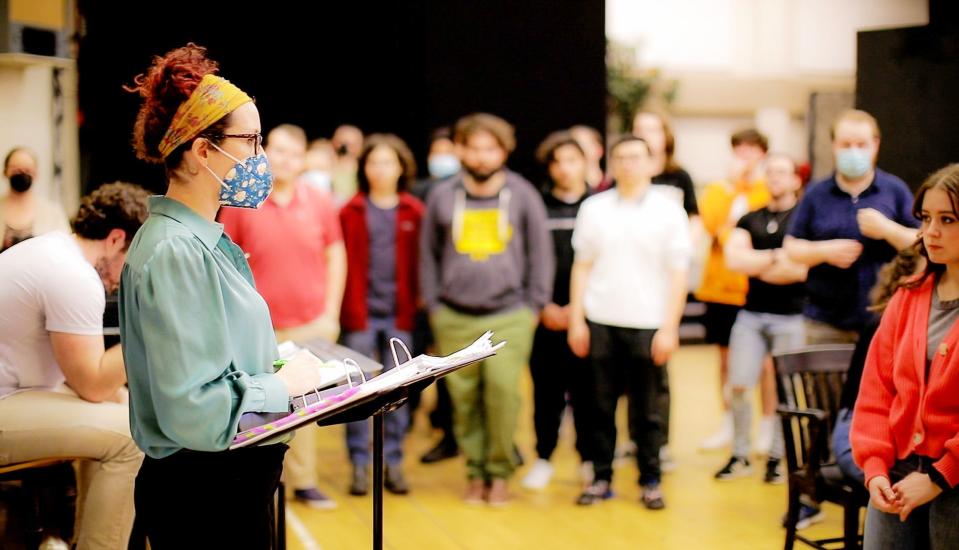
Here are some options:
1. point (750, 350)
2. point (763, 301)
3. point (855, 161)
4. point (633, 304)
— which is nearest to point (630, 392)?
point (633, 304)

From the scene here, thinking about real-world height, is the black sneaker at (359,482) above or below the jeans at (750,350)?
below

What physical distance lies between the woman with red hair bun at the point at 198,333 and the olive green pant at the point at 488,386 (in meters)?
2.44

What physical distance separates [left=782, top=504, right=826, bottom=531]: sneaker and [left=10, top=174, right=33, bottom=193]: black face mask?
3794 mm

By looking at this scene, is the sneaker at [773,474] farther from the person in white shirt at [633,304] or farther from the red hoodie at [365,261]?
the red hoodie at [365,261]

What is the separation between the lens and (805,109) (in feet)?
35.9

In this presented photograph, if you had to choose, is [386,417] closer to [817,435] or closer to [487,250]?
[487,250]

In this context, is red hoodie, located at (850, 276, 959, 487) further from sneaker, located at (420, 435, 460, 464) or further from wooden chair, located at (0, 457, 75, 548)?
sneaker, located at (420, 435, 460, 464)

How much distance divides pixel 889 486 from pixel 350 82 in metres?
7.14

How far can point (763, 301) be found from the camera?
15.6ft

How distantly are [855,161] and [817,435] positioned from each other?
1376 mm

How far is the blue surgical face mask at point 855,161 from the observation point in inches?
162

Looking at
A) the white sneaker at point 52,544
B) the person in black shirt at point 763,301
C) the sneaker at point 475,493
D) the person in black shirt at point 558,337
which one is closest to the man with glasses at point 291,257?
the sneaker at point 475,493

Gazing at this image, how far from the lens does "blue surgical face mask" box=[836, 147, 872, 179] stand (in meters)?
4.11

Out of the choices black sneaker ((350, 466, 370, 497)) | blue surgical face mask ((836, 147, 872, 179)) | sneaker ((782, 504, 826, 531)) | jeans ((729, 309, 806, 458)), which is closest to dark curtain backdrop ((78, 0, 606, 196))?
jeans ((729, 309, 806, 458))
